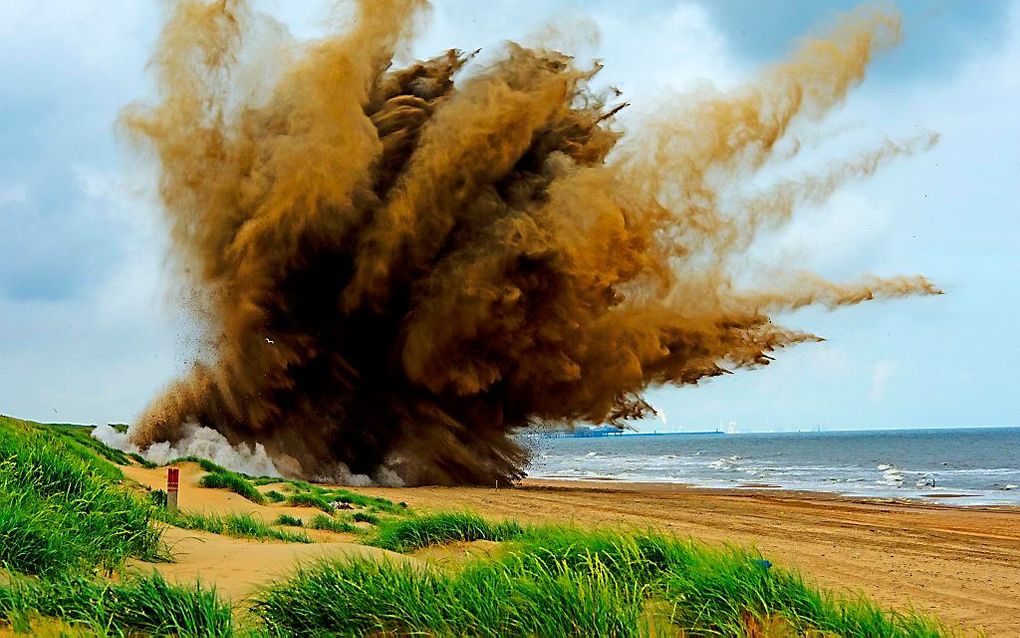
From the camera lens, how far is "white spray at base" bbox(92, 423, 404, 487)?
25078 mm

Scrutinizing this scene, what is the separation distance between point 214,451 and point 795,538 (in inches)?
646

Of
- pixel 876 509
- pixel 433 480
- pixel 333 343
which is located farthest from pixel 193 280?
pixel 876 509

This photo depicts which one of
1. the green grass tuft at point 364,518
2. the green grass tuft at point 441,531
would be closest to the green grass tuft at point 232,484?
the green grass tuft at point 364,518

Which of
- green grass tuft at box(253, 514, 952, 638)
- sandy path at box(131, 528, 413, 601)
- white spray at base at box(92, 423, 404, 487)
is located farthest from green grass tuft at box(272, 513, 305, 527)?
white spray at base at box(92, 423, 404, 487)

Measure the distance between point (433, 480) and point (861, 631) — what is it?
21566mm

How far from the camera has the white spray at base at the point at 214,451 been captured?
82.1ft

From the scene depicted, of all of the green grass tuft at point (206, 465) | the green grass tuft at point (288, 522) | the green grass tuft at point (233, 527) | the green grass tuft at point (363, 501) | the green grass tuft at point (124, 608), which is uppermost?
the green grass tuft at point (206, 465)

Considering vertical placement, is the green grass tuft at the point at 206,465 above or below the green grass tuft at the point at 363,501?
above

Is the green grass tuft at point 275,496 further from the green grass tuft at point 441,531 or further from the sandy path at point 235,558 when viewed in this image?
the green grass tuft at point 441,531

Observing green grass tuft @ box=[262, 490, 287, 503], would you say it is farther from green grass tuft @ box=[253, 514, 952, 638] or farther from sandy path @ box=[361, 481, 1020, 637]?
green grass tuft @ box=[253, 514, 952, 638]

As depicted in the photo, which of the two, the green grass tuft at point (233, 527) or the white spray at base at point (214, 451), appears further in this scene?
the white spray at base at point (214, 451)

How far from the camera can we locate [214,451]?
82.9 ft

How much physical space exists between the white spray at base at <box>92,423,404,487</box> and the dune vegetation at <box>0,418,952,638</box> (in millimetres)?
17887

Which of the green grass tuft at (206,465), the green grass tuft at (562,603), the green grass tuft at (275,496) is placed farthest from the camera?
the green grass tuft at (206,465)
